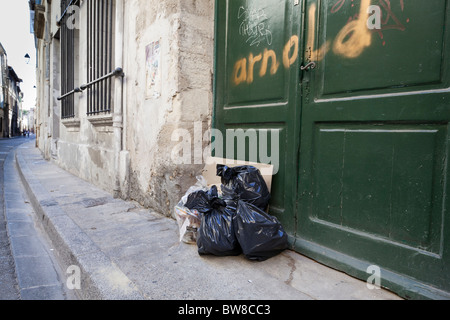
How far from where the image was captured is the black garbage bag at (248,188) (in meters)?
2.30

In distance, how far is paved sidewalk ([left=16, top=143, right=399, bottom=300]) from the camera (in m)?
1.65

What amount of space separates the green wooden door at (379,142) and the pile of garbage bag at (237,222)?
0.31 metres

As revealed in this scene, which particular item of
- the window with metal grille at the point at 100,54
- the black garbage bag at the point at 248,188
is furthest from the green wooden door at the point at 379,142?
the window with metal grille at the point at 100,54

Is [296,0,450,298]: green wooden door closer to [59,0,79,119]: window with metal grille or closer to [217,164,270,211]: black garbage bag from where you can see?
[217,164,270,211]: black garbage bag

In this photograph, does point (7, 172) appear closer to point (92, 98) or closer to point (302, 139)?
point (92, 98)

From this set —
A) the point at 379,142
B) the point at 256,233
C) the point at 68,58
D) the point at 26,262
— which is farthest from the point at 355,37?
the point at 68,58

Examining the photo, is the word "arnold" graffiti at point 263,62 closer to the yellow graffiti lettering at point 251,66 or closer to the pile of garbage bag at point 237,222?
the yellow graffiti lettering at point 251,66

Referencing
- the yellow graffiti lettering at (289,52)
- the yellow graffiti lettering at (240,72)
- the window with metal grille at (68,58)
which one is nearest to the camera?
the yellow graffiti lettering at (289,52)

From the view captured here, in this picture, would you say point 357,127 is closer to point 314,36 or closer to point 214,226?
point 314,36

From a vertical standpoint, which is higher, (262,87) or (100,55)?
(100,55)

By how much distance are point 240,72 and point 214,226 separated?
1.49m

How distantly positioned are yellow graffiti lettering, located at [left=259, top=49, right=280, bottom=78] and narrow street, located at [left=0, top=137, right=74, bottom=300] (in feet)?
7.45

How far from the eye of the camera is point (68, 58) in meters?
7.52

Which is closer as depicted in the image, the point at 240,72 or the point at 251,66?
the point at 251,66
